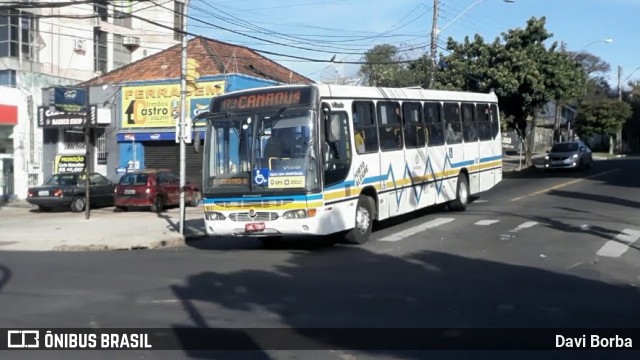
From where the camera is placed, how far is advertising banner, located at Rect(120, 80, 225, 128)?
29.7m

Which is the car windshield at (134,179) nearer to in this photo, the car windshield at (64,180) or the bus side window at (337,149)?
the car windshield at (64,180)

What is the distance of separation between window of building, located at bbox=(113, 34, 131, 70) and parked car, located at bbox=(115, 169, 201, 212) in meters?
24.9

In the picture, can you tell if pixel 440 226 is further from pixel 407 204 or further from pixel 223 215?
pixel 223 215

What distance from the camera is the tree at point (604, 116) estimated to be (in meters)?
68.6

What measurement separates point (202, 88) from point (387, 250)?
1863cm

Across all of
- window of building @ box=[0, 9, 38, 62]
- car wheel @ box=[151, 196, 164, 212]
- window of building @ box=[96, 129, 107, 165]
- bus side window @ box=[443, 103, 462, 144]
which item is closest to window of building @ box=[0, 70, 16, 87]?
window of building @ box=[96, 129, 107, 165]

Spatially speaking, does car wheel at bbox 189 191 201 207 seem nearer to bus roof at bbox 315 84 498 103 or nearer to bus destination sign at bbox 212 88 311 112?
bus roof at bbox 315 84 498 103

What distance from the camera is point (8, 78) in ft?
106

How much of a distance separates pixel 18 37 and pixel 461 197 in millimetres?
29468

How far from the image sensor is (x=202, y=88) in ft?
97.7

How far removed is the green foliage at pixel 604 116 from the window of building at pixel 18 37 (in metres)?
52.8

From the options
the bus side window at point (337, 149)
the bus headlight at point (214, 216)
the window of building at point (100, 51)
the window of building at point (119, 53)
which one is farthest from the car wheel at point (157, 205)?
the window of building at point (119, 53)

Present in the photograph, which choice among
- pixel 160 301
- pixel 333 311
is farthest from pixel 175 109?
pixel 333 311

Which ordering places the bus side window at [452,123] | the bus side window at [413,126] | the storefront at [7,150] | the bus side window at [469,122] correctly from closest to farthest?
the bus side window at [413,126] < the bus side window at [452,123] < the bus side window at [469,122] < the storefront at [7,150]
